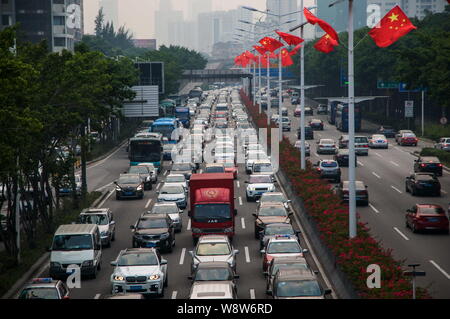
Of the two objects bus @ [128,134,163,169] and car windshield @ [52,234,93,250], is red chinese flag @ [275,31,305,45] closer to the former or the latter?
bus @ [128,134,163,169]

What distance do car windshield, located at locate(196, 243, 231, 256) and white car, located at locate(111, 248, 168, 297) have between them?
209 cm

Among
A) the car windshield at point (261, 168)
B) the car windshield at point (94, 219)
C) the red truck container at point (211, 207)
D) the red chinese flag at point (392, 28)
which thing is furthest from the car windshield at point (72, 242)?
the car windshield at point (261, 168)

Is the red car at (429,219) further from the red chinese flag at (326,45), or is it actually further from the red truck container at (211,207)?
the red chinese flag at (326,45)

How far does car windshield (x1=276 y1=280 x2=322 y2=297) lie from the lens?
24.1 meters

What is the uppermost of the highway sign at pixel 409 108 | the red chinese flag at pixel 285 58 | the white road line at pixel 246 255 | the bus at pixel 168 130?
the red chinese flag at pixel 285 58

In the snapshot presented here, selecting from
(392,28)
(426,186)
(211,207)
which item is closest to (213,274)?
(392,28)

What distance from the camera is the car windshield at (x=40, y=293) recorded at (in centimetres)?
2441

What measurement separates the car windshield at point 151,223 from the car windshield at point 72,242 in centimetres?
448

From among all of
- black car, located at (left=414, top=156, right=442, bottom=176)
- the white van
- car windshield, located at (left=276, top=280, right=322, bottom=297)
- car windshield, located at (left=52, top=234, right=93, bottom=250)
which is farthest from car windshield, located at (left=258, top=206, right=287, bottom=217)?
black car, located at (left=414, top=156, right=442, bottom=176)

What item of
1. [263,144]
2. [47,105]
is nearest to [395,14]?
[47,105]

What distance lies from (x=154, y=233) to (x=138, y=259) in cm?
690

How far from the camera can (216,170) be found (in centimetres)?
5697

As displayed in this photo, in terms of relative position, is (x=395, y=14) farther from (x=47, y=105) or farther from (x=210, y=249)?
(x=47, y=105)

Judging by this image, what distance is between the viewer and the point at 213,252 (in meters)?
31.7
